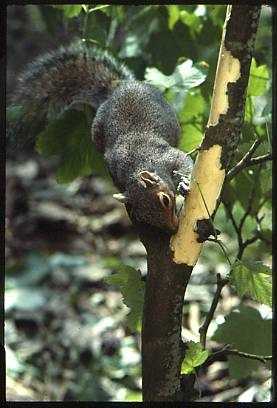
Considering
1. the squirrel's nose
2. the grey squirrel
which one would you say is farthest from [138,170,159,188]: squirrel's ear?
the squirrel's nose

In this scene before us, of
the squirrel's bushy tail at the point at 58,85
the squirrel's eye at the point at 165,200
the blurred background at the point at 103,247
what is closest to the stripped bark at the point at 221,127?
the squirrel's eye at the point at 165,200

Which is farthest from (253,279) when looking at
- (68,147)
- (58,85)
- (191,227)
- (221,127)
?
(58,85)

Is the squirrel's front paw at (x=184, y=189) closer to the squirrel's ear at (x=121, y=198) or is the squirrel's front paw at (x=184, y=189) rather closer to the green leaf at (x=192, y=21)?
the squirrel's ear at (x=121, y=198)

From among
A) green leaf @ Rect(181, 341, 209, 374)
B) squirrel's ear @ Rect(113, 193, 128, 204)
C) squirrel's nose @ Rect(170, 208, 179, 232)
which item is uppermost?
squirrel's ear @ Rect(113, 193, 128, 204)

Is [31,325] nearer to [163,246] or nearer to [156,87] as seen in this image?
[156,87]

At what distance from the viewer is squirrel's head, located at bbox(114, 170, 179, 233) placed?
4.70 ft

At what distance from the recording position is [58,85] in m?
2.16

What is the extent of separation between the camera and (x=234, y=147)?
4.33ft

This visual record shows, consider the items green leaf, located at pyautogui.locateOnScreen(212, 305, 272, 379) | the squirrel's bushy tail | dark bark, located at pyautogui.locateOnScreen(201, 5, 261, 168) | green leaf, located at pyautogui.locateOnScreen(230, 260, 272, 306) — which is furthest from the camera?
the squirrel's bushy tail

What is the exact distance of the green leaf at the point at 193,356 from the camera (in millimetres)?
1377

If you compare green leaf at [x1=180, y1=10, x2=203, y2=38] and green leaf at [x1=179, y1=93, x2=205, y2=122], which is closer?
green leaf at [x1=179, y1=93, x2=205, y2=122]

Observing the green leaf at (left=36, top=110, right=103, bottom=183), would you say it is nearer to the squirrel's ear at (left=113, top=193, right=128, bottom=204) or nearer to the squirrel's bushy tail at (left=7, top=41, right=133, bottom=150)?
the squirrel's bushy tail at (left=7, top=41, right=133, bottom=150)

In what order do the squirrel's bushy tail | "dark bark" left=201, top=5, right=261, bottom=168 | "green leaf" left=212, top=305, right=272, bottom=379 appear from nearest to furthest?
"dark bark" left=201, top=5, right=261, bottom=168
"green leaf" left=212, top=305, right=272, bottom=379
the squirrel's bushy tail

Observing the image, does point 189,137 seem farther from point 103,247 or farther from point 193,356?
point 103,247
